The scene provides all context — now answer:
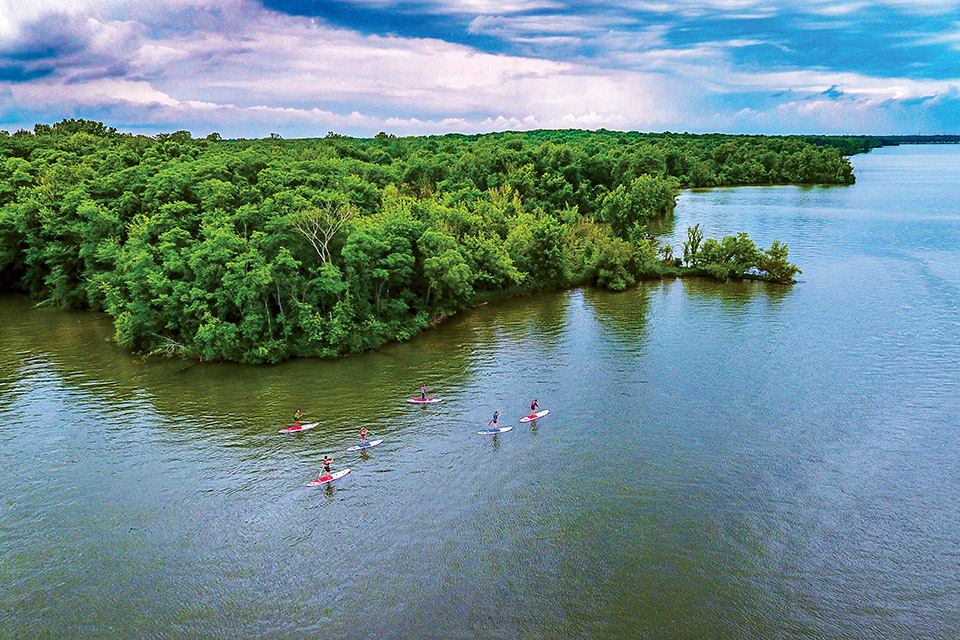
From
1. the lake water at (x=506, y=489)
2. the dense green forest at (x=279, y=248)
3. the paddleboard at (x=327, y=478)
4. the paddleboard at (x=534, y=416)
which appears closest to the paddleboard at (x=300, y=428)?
the lake water at (x=506, y=489)

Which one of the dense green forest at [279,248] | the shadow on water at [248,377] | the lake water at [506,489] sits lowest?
the lake water at [506,489]

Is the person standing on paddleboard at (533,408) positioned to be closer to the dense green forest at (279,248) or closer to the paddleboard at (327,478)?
the paddleboard at (327,478)

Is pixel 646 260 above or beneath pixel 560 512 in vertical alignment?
above

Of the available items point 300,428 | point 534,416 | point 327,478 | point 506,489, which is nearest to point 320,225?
point 300,428

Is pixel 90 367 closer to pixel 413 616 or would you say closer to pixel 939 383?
pixel 413 616

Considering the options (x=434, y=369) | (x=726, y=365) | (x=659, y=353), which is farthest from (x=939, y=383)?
(x=434, y=369)
